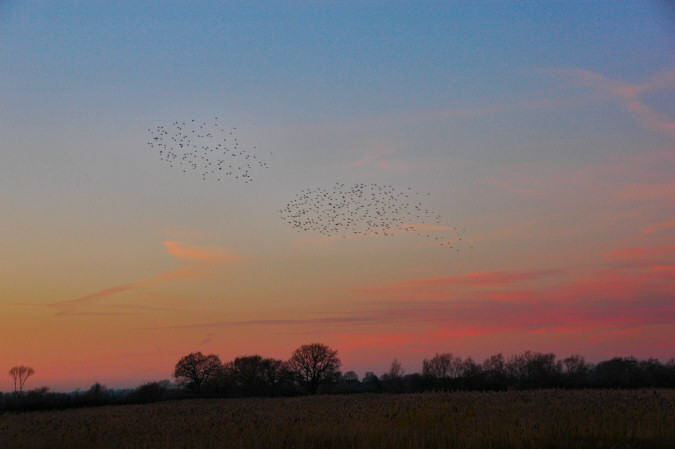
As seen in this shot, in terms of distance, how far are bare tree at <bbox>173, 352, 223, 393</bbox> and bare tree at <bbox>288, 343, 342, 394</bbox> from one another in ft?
39.5

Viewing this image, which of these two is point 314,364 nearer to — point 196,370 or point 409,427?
point 196,370

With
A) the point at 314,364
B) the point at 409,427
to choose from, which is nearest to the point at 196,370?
the point at 314,364

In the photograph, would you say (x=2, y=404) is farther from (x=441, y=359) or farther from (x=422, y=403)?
(x=441, y=359)

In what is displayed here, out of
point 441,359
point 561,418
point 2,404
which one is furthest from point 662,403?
point 441,359

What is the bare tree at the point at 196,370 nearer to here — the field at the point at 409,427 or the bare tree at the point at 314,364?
the bare tree at the point at 314,364

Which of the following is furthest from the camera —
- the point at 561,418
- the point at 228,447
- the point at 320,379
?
the point at 320,379

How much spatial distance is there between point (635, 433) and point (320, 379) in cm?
7312

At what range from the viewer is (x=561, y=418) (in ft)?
63.5

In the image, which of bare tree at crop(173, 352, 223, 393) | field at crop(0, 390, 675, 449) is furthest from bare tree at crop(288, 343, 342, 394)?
field at crop(0, 390, 675, 449)

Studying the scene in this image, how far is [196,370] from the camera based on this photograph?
89.5 metres

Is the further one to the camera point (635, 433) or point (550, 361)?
point (550, 361)

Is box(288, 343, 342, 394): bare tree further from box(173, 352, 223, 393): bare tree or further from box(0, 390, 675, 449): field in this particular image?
box(0, 390, 675, 449): field

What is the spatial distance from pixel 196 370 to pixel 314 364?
17.8m

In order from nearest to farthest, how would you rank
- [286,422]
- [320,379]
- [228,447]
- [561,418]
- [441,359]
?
A: [228,447], [561,418], [286,422], [320,379], [441,359]
